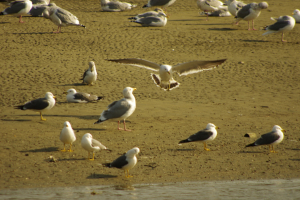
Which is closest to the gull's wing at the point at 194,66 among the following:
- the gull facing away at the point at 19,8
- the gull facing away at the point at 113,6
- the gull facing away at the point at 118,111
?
the gull facing away at the point at 118,111

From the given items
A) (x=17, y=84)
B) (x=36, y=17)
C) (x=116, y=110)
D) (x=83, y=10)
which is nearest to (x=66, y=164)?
(x=116, y=110)

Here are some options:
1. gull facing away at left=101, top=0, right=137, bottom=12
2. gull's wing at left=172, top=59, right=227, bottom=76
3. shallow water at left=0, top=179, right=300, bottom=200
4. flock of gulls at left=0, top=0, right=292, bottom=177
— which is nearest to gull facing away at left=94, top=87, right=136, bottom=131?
flock of gulls at left=0, top=0, right=292, bottom=177

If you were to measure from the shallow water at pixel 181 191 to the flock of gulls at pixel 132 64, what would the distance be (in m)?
0.57

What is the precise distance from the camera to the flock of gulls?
7.50 m

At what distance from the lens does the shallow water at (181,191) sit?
19.9 feet

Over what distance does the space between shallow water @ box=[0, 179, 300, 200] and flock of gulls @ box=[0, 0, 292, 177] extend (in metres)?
0.57

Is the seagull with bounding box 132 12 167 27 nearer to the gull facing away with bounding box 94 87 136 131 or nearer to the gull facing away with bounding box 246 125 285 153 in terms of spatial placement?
the gull facing away with bounding box 94 87 136 131

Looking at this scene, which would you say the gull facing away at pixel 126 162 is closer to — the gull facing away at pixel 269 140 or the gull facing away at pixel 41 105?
the gull facing away at pixel 269 140

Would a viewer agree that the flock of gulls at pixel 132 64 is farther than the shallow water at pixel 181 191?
Yes

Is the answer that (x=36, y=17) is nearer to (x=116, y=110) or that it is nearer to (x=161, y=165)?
(x=116, y=110)

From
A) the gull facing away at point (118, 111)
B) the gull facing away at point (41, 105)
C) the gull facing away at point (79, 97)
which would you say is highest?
the gull facing away at point (118, 111)

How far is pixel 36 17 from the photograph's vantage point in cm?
1920

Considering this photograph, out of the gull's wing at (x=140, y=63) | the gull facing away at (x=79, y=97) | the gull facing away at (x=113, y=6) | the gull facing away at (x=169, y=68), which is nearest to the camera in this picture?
the gull facing away at (x=169, y=68)

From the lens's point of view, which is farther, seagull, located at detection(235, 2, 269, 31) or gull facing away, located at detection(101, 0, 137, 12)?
gull facing away, located at detection(101, 0, 137, 12)
